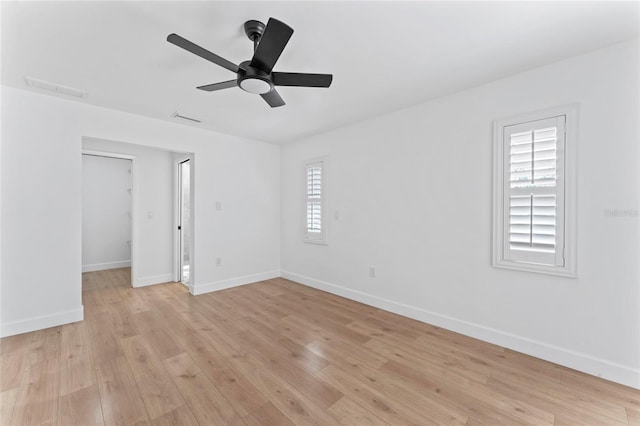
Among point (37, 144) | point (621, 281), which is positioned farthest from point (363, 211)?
point (37, 144)

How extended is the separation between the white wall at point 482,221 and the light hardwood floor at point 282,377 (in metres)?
0.27

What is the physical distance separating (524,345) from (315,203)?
10.6ft

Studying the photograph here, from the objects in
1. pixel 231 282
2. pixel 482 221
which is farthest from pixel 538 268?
pixel 231 282

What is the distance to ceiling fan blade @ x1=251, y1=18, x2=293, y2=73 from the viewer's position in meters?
1.46

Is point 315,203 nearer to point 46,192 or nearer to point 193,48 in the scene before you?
point 193,48

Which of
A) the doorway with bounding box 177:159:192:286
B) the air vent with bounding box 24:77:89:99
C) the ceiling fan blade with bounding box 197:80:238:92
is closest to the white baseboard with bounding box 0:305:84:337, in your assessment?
the doorway with bounding box 177:159:192:286

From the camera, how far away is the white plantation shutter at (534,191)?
229cm

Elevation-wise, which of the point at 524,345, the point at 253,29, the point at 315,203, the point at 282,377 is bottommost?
the point at 282,377

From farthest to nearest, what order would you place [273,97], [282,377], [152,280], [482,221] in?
[152,280]
[482,221]
[273,97]
[282,377]

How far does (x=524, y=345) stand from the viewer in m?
2.44

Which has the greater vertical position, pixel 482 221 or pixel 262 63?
pixel 262 63

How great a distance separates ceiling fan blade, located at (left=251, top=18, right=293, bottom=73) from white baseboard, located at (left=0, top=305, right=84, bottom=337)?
3.55 meters

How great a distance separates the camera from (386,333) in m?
2.85

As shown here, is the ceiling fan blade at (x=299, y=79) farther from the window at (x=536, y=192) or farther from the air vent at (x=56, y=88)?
the air vent at (x=56, y=88)
